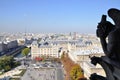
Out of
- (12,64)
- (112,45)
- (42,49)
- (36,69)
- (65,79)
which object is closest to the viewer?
(112,45)

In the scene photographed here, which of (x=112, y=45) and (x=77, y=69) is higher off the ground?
(x=112, y=45)

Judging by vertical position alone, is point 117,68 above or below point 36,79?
above

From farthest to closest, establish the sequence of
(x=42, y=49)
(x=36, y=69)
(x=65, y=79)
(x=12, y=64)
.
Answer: (x=42, y=49)
(x=12, y=64)
(x=36, y=69)
(x=65, y=79)

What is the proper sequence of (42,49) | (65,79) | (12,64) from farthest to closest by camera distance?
(42,49)
(12,64)
(65,79)

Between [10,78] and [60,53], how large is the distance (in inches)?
965

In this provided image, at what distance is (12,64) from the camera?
126 ft

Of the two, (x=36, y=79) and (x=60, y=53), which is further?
(x=60, y=53)

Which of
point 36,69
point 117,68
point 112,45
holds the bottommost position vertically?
point 36,69

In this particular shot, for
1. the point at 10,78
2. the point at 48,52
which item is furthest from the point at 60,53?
the point at 10,78

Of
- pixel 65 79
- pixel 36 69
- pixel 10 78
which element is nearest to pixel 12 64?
pixel 36 69

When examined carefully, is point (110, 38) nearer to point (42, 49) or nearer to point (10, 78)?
point (10, 78)

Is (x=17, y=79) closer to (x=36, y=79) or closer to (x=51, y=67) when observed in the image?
(x=36, y=79)

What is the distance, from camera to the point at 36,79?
92.0ft

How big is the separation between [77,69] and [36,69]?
977 cm
